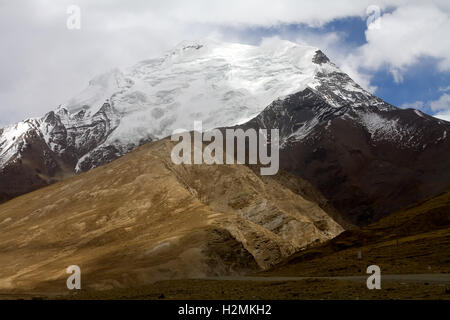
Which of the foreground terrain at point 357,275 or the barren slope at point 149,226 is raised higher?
the barren slope at point 149,226

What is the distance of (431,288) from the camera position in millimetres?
31766

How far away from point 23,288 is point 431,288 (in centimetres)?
6351

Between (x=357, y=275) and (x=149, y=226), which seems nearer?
(x=357, y=275)

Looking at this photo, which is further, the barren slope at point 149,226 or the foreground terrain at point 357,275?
the barren slope at point 149,226

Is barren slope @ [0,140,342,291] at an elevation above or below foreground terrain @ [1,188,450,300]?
above

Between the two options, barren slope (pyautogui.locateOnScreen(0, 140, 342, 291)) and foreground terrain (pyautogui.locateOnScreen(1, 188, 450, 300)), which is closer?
foreground terrain (pyautogui.locateOnScreen(1, 188, 450, 300))

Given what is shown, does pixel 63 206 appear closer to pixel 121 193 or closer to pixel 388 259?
pixel 121 193

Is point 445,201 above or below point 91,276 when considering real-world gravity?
above

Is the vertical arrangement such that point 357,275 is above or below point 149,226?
below

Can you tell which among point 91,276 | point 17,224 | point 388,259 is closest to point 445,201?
point 388,259
